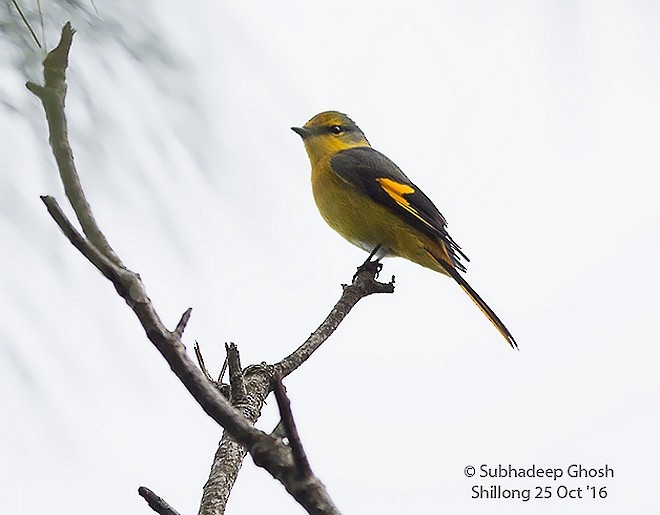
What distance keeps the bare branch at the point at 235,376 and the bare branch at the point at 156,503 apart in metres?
0.17

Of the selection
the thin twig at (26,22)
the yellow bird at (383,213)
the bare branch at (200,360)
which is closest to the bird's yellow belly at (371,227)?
the yellow bird at (383,213)

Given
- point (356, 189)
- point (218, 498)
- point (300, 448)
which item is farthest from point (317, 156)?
point (300, 448)

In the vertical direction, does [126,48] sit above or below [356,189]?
below

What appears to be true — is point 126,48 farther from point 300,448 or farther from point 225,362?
point 225,362

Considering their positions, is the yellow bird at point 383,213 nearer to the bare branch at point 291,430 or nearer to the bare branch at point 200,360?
the bare branch at point 200,360

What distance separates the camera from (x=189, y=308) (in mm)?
371

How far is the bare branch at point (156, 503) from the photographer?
44cm

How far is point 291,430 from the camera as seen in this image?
27 cm

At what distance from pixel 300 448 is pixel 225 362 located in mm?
436

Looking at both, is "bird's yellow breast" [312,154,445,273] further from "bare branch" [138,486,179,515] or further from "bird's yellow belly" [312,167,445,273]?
"bare branch" [138,486,179,515]

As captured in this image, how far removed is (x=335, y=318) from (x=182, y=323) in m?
0.44

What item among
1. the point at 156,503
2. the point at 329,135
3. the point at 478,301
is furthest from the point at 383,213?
the point at 156,503

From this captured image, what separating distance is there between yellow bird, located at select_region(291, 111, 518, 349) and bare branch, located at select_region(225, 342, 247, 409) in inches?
29.4

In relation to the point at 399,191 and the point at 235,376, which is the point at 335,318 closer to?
the point at 235,376
